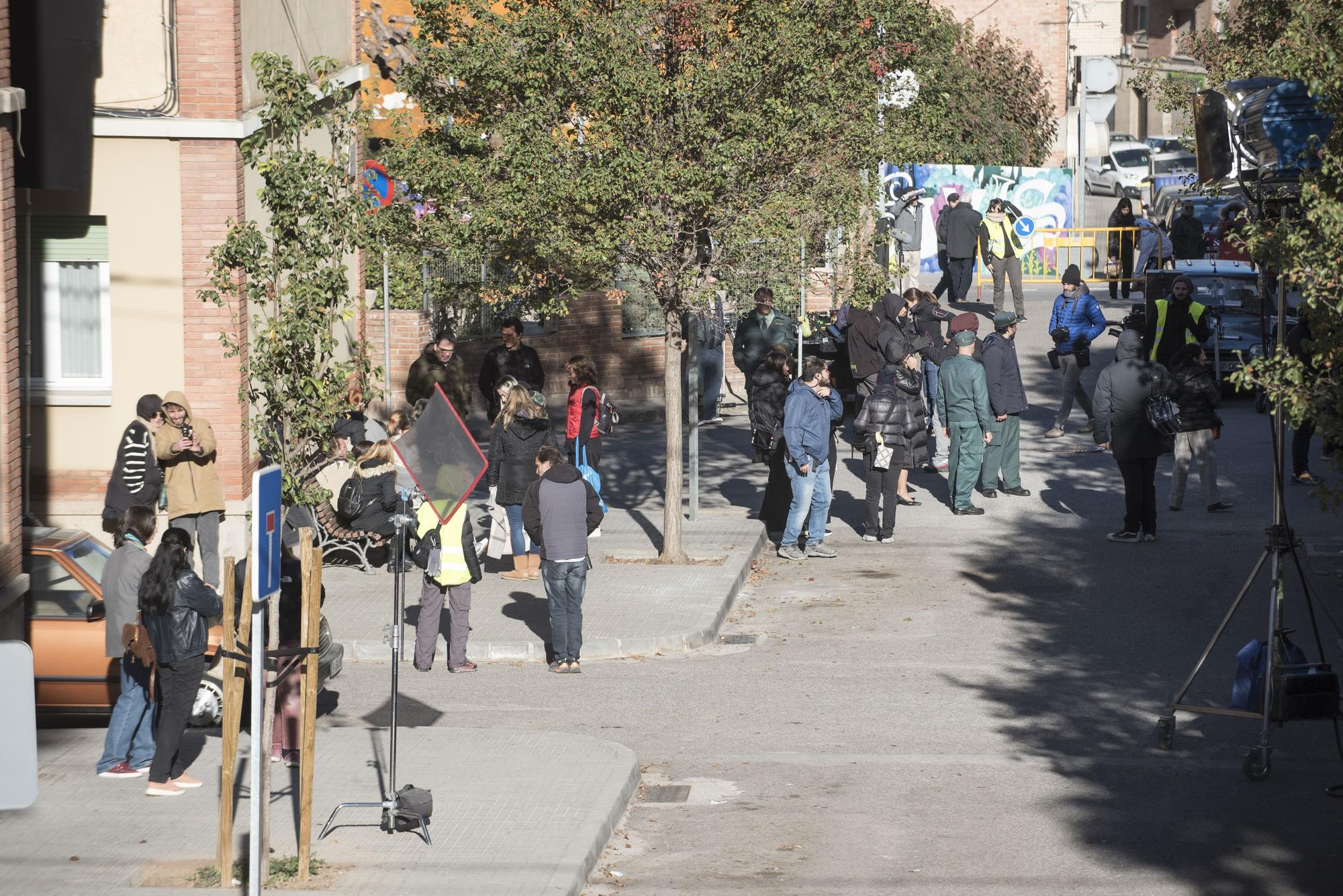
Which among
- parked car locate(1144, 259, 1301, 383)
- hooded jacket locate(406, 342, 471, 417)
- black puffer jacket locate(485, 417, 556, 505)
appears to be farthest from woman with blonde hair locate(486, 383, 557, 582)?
parked car locate(1144, 259, 1301, 383)

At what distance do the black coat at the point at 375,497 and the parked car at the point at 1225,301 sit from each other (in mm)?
12576

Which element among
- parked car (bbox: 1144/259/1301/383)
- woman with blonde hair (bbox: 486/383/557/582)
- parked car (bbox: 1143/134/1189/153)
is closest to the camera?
woman with blonde hair (bbox: 486/383/557/582)

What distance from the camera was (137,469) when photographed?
44.1ft

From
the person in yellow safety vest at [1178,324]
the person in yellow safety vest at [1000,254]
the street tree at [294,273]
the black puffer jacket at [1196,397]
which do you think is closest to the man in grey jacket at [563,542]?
the street tree at [294,273]

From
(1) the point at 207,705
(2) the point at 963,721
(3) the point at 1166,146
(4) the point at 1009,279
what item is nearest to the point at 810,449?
(2) the point at 963,721

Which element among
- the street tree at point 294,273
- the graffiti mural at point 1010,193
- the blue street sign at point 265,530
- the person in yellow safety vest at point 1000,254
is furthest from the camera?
the graffiti mural at point 1010,193

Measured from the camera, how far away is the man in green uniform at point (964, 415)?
17234 millimetres

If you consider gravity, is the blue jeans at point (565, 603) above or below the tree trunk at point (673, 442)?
below

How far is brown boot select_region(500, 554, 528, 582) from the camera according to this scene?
14961 mm

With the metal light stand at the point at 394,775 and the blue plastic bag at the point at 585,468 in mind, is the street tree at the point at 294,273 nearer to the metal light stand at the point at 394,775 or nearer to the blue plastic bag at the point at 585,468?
the metal light stand at the point at 394,775

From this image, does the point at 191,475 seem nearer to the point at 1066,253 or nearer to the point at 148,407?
the point at 148,407

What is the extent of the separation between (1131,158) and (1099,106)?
3.83m

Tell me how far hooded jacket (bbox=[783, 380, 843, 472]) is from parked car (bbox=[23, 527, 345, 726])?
5.85 m

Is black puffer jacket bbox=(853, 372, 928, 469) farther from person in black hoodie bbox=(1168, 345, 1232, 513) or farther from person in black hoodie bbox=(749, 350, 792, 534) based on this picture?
person in black hoodie bbox=(1168, 345, 1232, 513)
